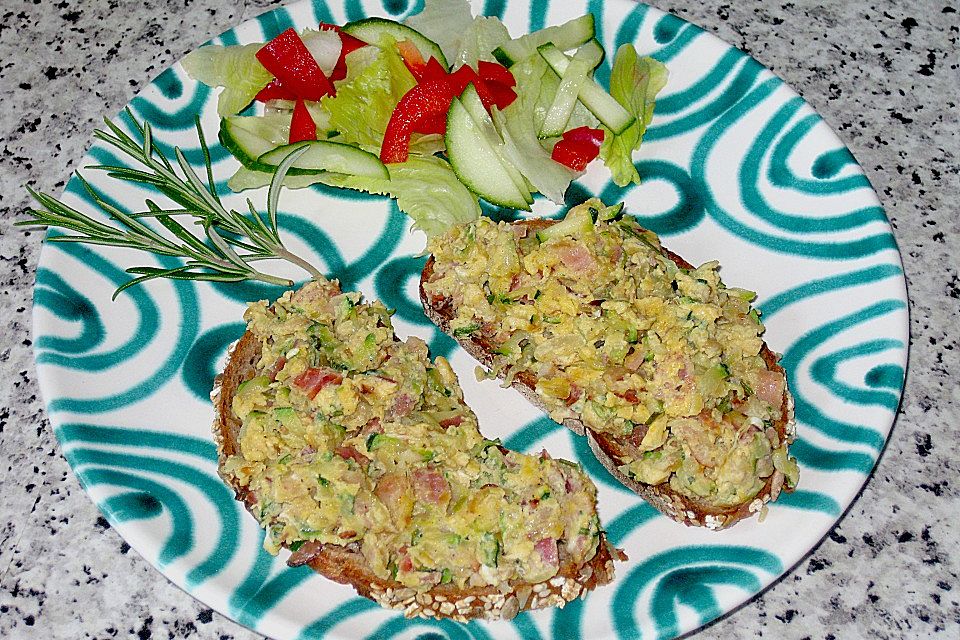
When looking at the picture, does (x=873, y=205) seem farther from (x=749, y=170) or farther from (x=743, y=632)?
(x=743, y=632)

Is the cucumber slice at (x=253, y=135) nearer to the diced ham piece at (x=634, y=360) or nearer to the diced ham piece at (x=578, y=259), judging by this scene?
the diced ham piece at (x=578, y=259)

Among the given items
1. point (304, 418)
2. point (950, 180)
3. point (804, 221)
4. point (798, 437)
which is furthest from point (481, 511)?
point (950, 180)

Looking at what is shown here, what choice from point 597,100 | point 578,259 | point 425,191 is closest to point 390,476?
point 578,259

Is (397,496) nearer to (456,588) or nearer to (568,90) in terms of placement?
(456,588)

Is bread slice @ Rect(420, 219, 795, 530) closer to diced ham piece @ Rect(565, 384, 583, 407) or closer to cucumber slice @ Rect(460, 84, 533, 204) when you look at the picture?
diced ham piece @ Rect(565, 384, 583, 407)

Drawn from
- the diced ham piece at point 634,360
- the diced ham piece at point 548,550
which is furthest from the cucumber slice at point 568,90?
the diced ham piece at point 548,550

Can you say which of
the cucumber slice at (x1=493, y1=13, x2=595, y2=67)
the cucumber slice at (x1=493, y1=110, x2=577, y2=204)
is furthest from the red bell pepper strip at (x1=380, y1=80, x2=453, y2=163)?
the cucumber slice at (x1=493, y1=13, x2=595, y2=67)

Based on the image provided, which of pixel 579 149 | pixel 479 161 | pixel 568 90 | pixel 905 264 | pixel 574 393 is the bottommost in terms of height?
pixel 574 393

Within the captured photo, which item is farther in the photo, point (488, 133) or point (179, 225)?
point (488, 133)
